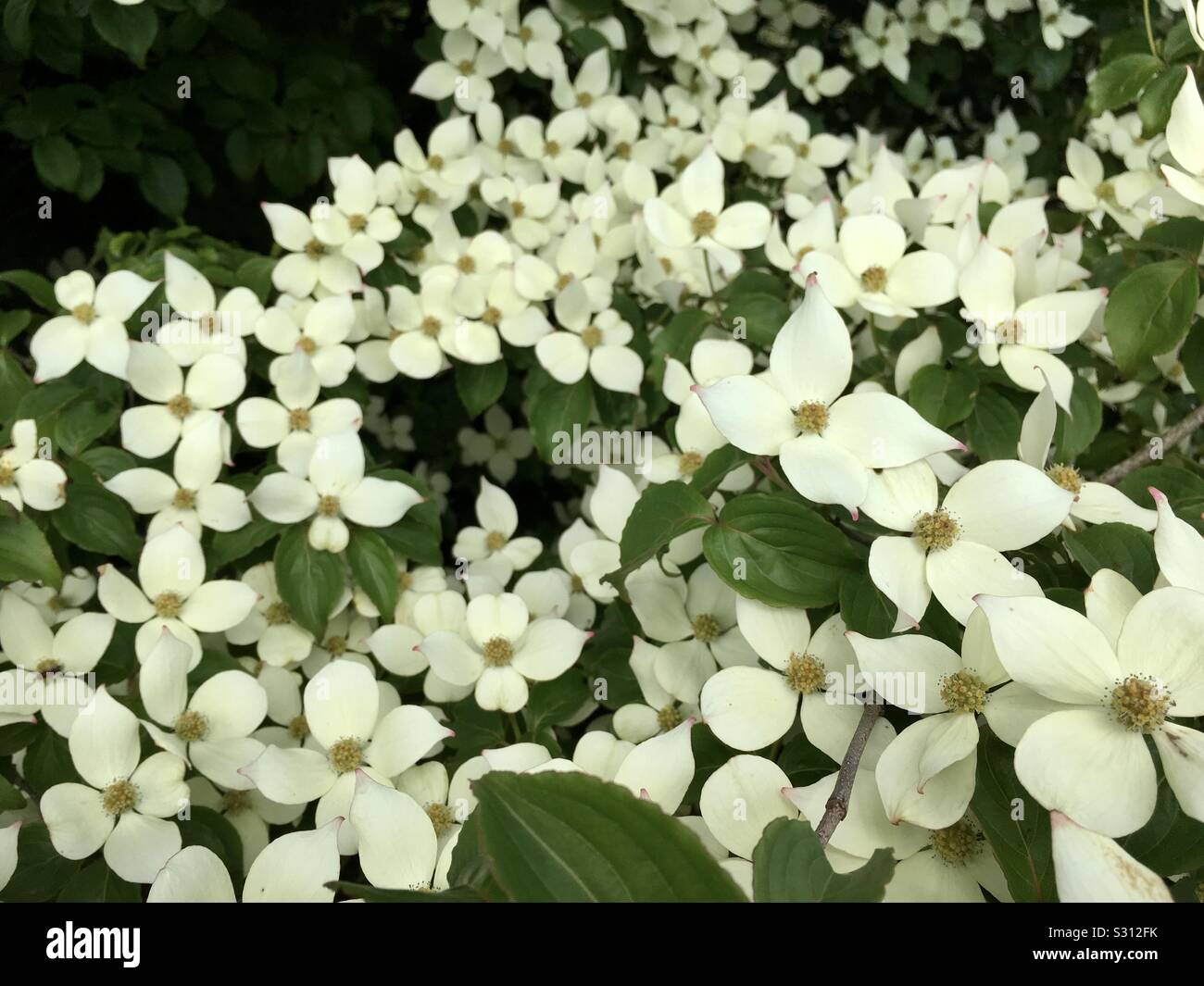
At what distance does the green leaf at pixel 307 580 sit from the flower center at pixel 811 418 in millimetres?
555

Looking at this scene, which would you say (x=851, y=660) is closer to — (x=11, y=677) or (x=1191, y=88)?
(x=1191, y=88)

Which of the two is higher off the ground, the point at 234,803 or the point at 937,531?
the point at 937,531

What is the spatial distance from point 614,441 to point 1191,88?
684 millimetres

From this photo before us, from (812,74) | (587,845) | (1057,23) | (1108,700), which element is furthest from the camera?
(812,74)

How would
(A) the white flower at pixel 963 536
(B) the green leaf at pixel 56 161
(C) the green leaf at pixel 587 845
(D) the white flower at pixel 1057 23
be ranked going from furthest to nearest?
(D) the white flower at pixel 1057 23
(B) the green leaf at pixel 56 161
(A) the white flower at pixel 963 536
(C) the green leaf at pixel 587 845

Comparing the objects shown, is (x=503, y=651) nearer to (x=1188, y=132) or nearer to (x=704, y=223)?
(x=704, y=223)

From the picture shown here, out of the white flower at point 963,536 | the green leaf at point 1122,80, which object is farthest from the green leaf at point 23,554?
the green leaf at point 1122,80

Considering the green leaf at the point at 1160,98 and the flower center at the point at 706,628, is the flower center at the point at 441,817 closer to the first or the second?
the flower center at the point at 706,628

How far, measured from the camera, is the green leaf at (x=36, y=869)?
2.48ft

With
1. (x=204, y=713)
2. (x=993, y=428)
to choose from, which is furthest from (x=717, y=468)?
(x=204, y=713)

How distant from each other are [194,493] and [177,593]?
0.14m

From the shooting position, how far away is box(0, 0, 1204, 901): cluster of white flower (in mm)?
606

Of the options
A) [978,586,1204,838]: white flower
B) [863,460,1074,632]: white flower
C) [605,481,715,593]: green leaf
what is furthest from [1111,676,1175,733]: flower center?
[605,481,715,593]: green leaf

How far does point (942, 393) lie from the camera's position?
0.91 m
